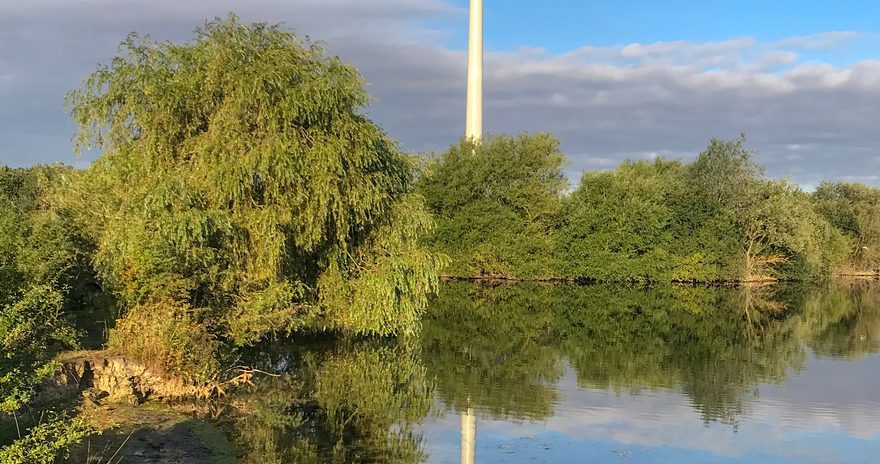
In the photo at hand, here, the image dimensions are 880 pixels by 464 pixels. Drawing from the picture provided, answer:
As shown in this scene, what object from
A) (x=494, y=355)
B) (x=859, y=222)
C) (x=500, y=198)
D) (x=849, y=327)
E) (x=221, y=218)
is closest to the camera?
(x=221, y=218)

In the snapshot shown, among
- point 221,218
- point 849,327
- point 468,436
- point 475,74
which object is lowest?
point 468,436

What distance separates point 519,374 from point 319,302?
515cm

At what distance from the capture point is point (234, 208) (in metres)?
16.4

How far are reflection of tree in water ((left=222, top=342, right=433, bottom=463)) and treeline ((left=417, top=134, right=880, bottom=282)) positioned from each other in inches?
1293

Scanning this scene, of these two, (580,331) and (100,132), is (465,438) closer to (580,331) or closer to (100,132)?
(100,132)

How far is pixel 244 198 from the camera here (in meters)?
16.4

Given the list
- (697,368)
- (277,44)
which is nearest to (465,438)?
(697,368)

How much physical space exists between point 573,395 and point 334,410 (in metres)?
5.07

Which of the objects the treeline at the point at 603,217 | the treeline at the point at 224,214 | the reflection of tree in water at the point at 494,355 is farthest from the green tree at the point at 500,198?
the treeline at the point at 224,214

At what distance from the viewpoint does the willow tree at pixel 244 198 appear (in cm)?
1440

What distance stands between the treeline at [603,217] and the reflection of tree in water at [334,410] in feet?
108

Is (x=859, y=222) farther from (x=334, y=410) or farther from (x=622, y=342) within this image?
(x=334, y=410)

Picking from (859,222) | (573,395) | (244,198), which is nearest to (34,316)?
(244,198)

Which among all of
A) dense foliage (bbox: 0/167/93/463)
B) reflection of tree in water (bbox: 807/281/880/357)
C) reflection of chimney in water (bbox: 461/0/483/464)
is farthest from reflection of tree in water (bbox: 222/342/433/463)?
reflection of chimney in water (bbox: 461/0/483/464)
